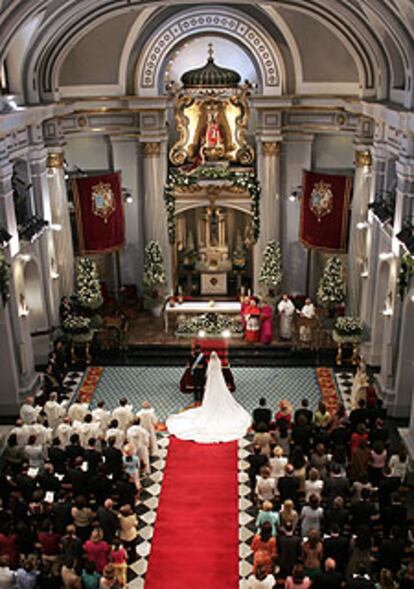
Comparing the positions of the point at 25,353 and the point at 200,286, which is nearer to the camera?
the point at 25,353

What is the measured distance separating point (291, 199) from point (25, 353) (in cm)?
1027

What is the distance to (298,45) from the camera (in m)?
23.4

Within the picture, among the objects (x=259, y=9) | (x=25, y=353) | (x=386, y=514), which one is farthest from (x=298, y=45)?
(x=386, y=514)

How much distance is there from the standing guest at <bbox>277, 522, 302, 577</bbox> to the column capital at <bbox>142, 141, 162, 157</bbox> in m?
15.1

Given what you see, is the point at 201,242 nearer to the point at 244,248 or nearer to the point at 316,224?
the point at 244,248

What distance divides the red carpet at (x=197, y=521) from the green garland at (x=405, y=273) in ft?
17.1

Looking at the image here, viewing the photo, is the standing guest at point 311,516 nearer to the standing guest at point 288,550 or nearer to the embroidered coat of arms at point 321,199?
the standing guest at point 288,550

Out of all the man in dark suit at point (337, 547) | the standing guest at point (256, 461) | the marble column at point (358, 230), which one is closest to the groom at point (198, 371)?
the standing guest at point (256, 461)

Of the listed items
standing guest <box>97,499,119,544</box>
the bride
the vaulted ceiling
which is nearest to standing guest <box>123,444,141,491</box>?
standing guest <box>97,499,119,544</box>

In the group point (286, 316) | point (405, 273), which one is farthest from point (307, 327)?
point (405, 273)

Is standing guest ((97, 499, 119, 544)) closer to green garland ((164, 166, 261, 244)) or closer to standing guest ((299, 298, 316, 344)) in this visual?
standing guest ((299, 298, 316, 344))

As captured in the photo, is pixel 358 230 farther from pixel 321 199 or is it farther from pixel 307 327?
pixel 307 327

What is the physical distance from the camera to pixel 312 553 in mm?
12297

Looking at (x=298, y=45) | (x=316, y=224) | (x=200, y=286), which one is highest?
(x=298, y=45)
